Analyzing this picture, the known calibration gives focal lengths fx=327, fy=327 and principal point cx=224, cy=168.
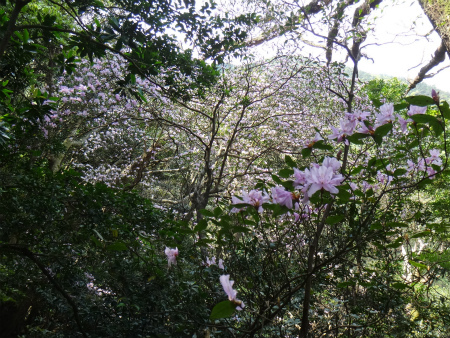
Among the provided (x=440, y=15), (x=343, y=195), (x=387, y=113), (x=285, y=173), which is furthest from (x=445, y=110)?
(x=440, y=15)

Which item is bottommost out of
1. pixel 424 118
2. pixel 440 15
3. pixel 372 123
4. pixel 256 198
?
pixel 256 198

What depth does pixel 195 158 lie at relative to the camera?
6309 millimetres

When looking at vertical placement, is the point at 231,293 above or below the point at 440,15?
below

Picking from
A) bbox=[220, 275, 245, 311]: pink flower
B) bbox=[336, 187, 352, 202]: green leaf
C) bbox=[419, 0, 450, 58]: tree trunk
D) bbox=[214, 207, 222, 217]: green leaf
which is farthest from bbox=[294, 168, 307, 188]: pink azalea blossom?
bbox=[419, 0, 450, 58]: tree trunk

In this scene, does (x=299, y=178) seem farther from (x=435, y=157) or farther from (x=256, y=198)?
(x=435, y=157)

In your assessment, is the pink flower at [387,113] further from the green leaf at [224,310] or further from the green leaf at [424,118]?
the green leaf at [224,310]

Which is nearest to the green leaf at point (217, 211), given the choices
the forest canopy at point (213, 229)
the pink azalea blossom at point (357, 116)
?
the forest canopy at point (213, 229)

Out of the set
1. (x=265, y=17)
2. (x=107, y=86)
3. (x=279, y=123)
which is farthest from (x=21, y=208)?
(x=279, y=123)

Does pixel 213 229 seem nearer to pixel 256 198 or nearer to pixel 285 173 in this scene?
pixel 256 198

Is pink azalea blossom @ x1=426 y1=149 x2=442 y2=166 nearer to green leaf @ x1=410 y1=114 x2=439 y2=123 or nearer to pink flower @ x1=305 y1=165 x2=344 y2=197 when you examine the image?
green leaf @ x1=410 y1=114 x2=439 y2=123

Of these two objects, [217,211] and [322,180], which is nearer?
[322,180]

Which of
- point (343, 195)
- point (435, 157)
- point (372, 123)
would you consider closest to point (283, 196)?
point (343, 195)

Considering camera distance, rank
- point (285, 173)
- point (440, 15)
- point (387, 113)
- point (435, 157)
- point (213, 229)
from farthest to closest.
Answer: point (440, 15), point (213, 229), point (435, 157), point (387, 113), point (285, 173)

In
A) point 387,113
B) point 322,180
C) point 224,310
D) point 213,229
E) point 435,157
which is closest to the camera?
point 224,310
